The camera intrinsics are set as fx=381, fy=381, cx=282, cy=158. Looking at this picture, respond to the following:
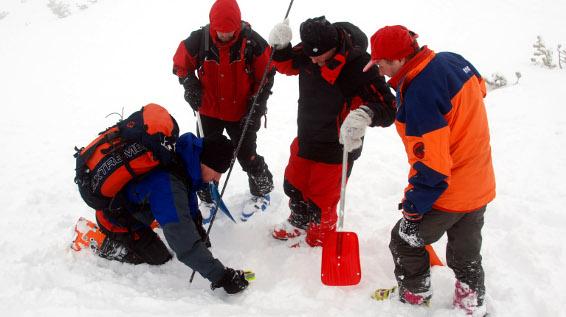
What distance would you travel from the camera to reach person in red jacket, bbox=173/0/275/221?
3.58m

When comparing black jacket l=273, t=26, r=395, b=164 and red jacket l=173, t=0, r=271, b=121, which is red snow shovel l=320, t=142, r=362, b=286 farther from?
red jacket l=173, t=0, r=271, b=121

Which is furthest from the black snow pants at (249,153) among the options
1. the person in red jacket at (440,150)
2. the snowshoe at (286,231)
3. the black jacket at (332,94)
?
the person in red jacket at (440,150)

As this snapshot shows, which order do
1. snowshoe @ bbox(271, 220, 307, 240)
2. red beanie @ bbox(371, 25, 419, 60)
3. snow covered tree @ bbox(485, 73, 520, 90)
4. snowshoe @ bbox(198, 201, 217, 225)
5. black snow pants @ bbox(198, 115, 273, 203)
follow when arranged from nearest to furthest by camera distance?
red beanie @ bbox(371, 25, 419, 60) < snowshoe @ bbox(271, 220, 307, 240) < black snow pants @ bbox(198, 115, 273, 203) < snowshoe @ bbox(198, 201, 217, 225) < snow covered tree @ bbox(485, 73, 520, 90)

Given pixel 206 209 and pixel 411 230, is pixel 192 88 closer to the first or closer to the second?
pixel 206 209

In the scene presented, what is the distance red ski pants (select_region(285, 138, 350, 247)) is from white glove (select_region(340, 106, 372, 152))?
0.57 metres

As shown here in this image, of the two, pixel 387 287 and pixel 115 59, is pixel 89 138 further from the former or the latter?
pixel 387 287

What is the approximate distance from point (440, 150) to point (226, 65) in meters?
2.29

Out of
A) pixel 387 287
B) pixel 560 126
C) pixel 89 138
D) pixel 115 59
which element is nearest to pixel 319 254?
pixel 387 287

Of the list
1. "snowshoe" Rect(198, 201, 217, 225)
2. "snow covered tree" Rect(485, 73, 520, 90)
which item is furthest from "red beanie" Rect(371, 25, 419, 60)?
"snow covered tree" Rect(485, 73, 520, 90)

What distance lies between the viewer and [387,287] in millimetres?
3230

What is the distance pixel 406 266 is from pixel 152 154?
2.00m

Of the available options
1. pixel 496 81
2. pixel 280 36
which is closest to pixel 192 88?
pixel 280 36

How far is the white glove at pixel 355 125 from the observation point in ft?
9.07

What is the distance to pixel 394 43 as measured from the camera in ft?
7.22
